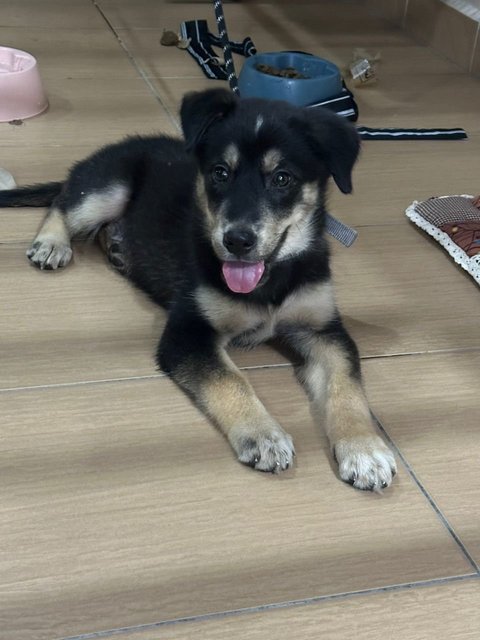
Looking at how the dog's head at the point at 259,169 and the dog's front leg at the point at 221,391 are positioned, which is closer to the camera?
the dog's front leg at the point at 221,391

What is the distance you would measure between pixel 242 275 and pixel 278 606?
2.44 ft

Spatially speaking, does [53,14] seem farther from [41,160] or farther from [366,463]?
[366,463]

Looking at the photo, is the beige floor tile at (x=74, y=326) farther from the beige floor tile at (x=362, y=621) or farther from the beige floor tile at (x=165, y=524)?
the beige floor tile at (x=362, y=621)

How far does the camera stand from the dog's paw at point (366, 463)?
5.35 ft

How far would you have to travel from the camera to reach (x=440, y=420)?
1.86 m

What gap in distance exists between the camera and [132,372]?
1.94 meters

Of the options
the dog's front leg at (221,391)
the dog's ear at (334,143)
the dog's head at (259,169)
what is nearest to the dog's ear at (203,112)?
the dog's head at (259,169)

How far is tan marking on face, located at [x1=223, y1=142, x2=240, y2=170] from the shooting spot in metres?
1.81

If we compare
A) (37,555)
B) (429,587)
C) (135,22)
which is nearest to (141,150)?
(37,555)

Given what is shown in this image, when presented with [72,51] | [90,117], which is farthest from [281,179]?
[72,51]

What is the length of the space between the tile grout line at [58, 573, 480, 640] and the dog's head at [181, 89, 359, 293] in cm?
71

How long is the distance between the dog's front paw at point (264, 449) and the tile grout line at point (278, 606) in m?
0.31

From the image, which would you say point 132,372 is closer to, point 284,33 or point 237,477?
point 237,477

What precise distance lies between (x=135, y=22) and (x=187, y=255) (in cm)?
282
